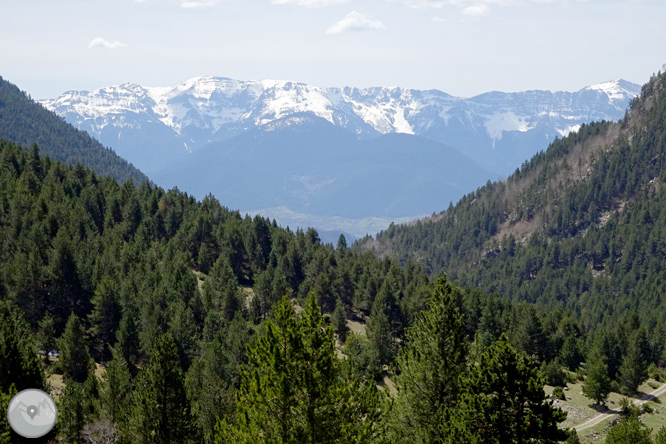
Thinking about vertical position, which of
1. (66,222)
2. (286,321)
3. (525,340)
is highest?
(66,222)

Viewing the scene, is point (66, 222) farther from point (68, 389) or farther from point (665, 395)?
point (665, 395)

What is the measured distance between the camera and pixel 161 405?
33.9 metres

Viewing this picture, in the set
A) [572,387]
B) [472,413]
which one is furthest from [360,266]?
[472,413]

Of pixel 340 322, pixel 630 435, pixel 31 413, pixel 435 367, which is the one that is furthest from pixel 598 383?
pixel 31 413

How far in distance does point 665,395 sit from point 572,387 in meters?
14.5

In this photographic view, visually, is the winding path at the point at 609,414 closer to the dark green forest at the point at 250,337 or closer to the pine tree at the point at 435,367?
the dark green forest at the point at 250,337

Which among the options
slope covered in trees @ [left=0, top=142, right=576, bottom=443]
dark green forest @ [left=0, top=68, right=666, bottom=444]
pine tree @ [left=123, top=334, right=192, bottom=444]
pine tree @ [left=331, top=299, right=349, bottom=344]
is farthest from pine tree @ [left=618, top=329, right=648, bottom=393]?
pine tree @ [left=123, top=334, right=192, bottom=444]

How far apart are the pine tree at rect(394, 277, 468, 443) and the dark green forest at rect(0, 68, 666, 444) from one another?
102 mm

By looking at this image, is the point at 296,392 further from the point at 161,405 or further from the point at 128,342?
the point at 128,342

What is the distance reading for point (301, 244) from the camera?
4975 inches

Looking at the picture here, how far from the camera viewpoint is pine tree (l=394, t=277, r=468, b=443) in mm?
28266

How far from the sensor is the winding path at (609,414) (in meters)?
67.4

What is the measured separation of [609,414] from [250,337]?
47.3 metres

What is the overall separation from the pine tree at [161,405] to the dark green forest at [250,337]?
9cm
